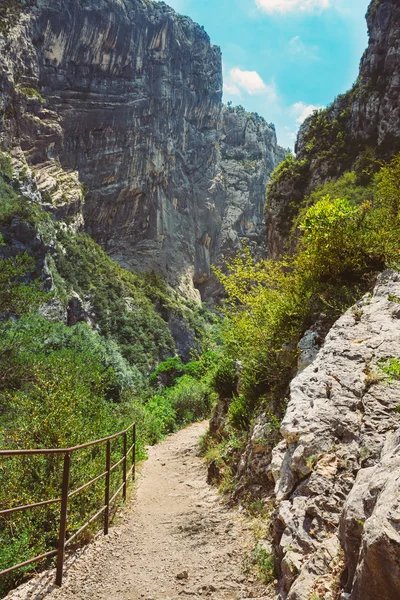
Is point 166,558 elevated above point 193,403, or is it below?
above

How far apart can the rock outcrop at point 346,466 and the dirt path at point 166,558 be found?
0.63 m

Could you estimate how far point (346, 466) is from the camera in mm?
2834

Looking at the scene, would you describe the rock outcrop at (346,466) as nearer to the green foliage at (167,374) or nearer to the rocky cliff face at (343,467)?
the rocky cliff face at (343,467)

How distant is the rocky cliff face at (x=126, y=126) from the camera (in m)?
44.8

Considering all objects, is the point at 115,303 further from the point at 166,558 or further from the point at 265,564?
the point at 265,564

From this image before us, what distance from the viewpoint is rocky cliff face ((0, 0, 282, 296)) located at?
147 ft

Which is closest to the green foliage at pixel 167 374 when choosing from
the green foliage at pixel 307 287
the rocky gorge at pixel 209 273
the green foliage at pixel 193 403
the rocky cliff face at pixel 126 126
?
the rocky gorge at pixel 209 273

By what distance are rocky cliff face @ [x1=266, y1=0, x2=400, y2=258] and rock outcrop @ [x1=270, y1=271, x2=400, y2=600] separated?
14251 mm

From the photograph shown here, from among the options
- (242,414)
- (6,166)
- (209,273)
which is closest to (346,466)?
(242,414)

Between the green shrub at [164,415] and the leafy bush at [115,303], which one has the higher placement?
the leafy bush at [115,303]

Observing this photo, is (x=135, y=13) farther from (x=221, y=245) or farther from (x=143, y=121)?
(x=221, y=245)

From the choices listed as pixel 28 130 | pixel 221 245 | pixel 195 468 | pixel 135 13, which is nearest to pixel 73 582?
pixel 195 468

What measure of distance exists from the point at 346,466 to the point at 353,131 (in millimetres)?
20499

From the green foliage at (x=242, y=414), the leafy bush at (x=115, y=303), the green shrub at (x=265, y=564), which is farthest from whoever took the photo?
the leafy bush at (x=115, y=303)
